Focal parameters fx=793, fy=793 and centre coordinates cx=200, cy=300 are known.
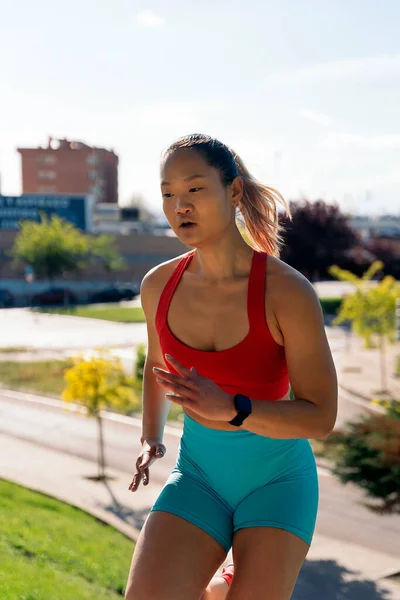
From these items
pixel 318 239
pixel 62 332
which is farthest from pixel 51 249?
pixel 62 332

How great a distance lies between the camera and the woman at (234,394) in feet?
9.92

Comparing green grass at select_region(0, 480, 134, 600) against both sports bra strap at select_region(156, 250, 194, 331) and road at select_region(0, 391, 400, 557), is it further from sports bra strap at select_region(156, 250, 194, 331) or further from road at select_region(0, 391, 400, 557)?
road at select_region(0, 391, 400, 557)

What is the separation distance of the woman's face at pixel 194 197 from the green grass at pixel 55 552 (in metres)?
3.30

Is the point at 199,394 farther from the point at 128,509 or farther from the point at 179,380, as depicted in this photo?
the point at 128,509

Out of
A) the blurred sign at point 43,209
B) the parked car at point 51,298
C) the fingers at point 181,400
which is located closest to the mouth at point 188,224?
the fingers at point 181,400

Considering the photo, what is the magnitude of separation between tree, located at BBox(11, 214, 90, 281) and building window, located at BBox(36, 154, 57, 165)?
35.7 metres

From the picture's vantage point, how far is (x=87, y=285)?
60750mm

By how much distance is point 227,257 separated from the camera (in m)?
3.35

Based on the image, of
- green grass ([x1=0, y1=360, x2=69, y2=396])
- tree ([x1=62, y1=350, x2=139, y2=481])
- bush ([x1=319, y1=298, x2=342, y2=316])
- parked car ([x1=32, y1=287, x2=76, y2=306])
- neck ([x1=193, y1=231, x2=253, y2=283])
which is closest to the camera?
neck ([x1=193, y1=231, x2=253, y2=283])

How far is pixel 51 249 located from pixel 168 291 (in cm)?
5126

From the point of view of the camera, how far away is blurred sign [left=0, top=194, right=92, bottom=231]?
6184 cm

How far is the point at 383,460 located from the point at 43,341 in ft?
76.0

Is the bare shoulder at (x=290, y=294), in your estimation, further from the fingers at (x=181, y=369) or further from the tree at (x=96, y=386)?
the tree at (x=96, y=386)

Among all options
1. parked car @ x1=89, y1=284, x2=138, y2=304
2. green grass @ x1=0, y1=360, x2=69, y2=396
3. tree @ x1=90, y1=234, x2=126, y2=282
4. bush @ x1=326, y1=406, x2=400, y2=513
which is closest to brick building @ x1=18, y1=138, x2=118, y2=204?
tree @ x1=90, y1=234, x2=126, y2=282
